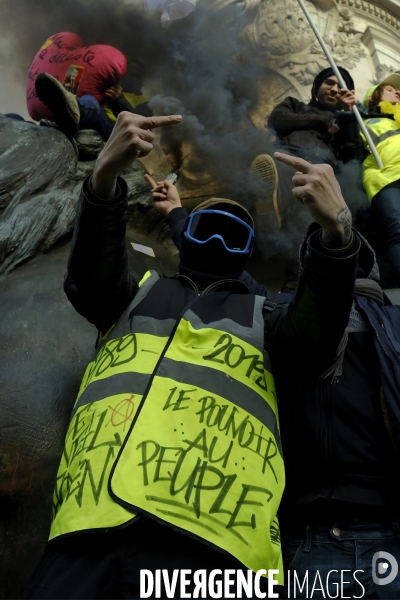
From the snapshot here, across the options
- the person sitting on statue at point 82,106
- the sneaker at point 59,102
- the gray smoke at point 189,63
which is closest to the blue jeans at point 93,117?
the person sitting on statue at point 82,106

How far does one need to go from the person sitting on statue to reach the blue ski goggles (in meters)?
1.94

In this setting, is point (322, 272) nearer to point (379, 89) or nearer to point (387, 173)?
point (387, 173)

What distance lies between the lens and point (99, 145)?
3639 millimetres

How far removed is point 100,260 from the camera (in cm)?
154

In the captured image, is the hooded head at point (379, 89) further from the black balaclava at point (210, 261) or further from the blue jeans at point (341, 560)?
the blue jeans at point (341, 560)

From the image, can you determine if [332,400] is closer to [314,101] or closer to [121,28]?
[314,101]

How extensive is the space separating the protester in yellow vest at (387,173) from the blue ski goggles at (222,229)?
59.4 inches

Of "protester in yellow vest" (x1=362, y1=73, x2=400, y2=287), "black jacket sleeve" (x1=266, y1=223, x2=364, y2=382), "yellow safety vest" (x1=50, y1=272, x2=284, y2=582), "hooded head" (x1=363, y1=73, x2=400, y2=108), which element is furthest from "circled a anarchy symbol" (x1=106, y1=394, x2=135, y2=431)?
"hooded head" (x1=363, y1=73, x2=400, y2=108)

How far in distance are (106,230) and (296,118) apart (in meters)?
3.04

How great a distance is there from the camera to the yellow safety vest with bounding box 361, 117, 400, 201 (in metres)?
3.48

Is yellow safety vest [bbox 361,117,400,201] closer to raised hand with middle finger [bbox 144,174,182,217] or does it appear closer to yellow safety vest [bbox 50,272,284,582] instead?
raised hand with middle finger [bbox 144,174,182,217]

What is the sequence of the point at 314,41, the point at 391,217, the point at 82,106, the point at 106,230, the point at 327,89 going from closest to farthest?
the point at 106,230 → the point at 391,217 → the point at 82,106 → the point at 327,89 → the point at 314,41

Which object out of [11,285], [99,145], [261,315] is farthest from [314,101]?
[261,315]

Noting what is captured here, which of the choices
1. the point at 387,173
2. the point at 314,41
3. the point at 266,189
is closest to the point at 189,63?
the point at 314,41
